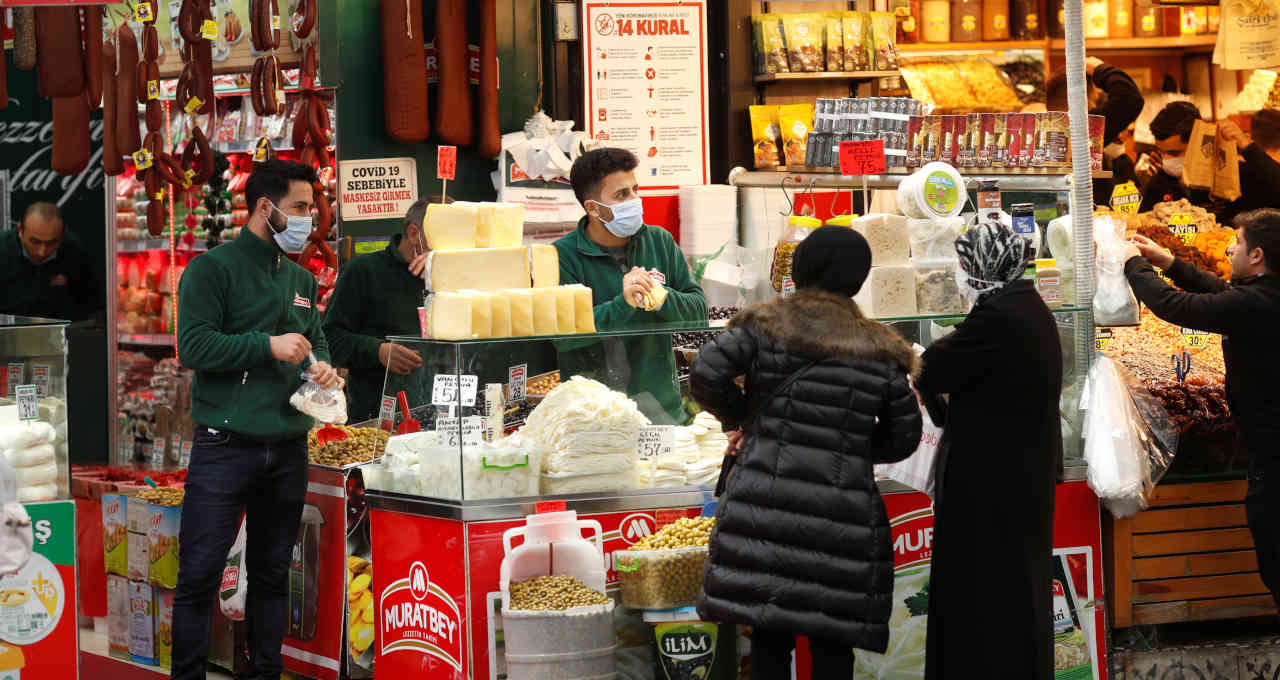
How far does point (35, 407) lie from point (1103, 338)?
3.87 metres

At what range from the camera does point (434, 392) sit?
4.45 m

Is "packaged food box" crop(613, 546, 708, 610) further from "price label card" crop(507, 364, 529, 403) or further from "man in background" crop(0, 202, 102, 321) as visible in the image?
"man in background" crop(0, 202, 102, 321)

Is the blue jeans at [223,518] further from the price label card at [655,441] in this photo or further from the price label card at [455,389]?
the price label card at [655,441]

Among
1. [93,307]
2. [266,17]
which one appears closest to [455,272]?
[266,17]

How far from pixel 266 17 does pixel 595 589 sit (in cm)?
335

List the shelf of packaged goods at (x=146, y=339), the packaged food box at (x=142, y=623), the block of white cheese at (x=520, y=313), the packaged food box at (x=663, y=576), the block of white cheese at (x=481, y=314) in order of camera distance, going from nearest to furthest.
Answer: the packaged food box at (x=663, y=576), the block of white cheese at (x=481, y=314), the block of white cheese at (x=520, y=313), the packaged food box at (x=142, y=623), the shelf of packaged goods at (x=146, y=339)

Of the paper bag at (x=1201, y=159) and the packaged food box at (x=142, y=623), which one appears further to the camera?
the paper bag at (x=1201, y=159)

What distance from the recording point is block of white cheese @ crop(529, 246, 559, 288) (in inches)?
193

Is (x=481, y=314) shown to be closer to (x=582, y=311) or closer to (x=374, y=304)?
(x=582, y=311)

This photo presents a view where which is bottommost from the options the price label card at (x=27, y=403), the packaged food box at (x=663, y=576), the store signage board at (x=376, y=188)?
the packaged food box at (x=663, y=576)

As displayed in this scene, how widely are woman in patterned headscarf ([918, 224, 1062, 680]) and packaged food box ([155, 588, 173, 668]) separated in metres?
3.33

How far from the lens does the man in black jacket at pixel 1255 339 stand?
4910 millimetres

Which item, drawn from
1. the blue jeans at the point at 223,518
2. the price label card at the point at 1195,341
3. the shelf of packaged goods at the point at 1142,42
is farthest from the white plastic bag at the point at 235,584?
the shelf of packaged goods at the point at 1142,42

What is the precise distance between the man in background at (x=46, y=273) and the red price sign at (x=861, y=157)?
17.3 ft
